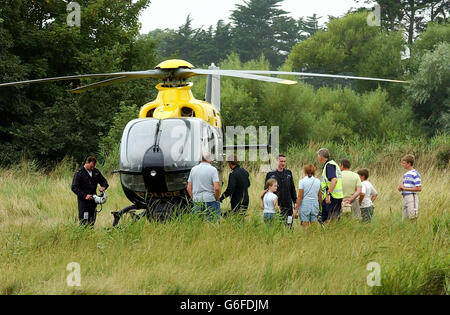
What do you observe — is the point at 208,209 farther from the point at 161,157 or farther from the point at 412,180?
the point at 412,180

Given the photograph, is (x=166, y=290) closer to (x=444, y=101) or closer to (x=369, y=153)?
(x=369, y=153)

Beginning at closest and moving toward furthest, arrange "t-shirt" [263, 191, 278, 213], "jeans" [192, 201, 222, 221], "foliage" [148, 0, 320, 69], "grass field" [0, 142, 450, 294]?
1. "grass field" [0, 142, 450, 294]
2. "jeans" [192, 201, 222, 221]
3. "t-shirt" [263, 191, 278, 213]
4. "foliage" [148, 0, 320, 69]

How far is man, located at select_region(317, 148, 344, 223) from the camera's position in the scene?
802cm

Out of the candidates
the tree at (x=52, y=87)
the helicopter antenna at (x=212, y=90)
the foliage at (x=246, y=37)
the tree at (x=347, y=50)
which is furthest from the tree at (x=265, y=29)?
the helicopter antenna at (x=212, y=90)

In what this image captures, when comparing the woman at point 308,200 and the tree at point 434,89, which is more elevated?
the tree at point 434,89

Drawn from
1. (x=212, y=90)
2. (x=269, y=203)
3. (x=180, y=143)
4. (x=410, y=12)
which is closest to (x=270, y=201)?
(x=269, y=203)

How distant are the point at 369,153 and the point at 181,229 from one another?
35.6 ft

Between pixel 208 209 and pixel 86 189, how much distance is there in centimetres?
213

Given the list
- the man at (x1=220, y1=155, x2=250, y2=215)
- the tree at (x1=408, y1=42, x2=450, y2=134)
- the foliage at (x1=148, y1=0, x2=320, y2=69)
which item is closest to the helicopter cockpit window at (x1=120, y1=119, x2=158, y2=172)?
the man at (x1=220, y1=155, x2=250, y2=215)

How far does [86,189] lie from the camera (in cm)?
873

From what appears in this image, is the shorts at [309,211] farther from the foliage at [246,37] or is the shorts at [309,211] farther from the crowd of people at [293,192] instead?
the foliage at [246,37]

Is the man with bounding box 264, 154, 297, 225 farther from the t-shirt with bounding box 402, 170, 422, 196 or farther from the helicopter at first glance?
the t-shirt with bounding box 402, 170, 422, 196

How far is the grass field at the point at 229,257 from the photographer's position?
5523 mm

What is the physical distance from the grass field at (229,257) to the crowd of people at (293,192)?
10.7 inches
